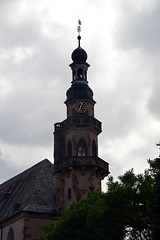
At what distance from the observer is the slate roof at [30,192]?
6071cm

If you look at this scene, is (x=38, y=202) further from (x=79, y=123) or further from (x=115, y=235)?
(x=115, y=235)

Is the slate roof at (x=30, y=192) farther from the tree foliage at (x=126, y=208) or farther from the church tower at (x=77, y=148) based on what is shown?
the tree foliage at (x=126, y=208)

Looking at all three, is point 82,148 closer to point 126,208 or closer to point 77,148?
point 77,148

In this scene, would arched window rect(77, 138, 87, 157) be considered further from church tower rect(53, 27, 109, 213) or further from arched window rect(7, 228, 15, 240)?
arched window rect(7, 228, 15, 240)

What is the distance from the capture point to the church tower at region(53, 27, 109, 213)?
5975 centimetres

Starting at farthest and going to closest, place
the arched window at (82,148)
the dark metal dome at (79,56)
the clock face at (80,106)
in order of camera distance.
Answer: the dark metal dome at (79,56) → the clock face at (80,106) → the arched window at (82,148)

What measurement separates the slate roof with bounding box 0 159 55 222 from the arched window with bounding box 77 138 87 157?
6.29 metres

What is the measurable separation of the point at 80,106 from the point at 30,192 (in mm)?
12090

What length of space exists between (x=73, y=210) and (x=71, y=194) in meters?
10.9

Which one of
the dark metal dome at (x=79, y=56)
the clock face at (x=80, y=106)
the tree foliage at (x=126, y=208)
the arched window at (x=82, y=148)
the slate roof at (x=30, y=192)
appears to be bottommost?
the tree foliage at (x=126, y=208)

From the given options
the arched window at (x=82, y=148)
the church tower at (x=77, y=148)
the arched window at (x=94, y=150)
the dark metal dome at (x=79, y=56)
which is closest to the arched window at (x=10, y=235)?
the church tower at (x=77, y=148)

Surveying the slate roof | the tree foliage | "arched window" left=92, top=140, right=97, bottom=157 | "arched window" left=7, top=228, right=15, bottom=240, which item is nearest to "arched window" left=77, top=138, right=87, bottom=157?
"arched window" left=92, top=140, right=97, bottom=157

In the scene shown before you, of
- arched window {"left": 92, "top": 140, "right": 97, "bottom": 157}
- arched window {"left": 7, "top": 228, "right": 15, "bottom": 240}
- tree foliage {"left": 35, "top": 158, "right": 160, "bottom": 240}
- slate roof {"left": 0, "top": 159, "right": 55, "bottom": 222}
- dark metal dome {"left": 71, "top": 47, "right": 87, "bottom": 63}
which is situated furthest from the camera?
dark metal dome {"left": 71, "top": 47, "right": 87, "bottom": 63}

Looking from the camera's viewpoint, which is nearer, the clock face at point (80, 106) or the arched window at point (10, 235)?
the arched window at point (10, 235)
